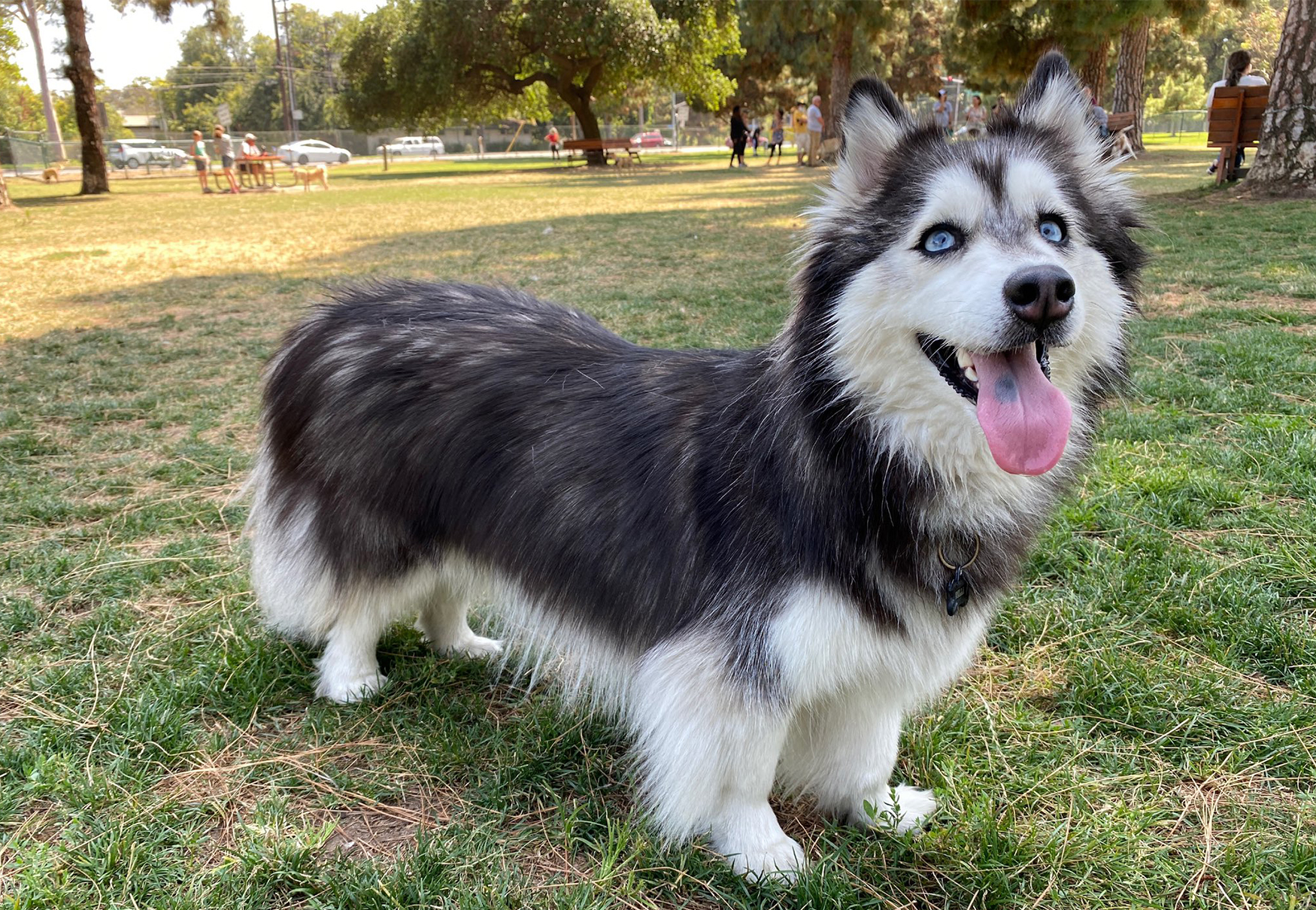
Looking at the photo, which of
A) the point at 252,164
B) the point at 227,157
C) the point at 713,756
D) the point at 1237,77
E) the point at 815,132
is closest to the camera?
the point at 713,756

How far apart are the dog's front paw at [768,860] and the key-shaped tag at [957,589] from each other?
2.89ft

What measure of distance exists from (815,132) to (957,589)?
3239 cm

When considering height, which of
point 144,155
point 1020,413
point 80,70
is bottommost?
point 1020,413

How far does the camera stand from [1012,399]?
2.05 metres

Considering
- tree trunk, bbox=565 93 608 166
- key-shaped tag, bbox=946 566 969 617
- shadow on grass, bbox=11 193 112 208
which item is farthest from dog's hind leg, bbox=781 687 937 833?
tree trunk, bbox=565 93 608 166

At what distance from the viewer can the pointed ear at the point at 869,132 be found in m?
2.35

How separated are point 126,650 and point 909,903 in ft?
10.4

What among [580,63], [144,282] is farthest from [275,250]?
[580,63]

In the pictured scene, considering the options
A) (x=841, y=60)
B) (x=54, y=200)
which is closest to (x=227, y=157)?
(x=54, y=200)

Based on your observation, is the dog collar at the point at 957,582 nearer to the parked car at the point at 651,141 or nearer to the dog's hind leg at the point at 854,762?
the dog's hind leg at the point at 854,762

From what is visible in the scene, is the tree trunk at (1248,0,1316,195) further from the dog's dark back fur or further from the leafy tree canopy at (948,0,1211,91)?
the dog's dark back fur

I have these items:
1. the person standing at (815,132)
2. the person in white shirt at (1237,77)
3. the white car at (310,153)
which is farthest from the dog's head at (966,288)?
the white car at (310,153)

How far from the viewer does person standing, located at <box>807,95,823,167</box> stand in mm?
30625

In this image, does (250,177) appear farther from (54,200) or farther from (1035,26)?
(1035,26)
